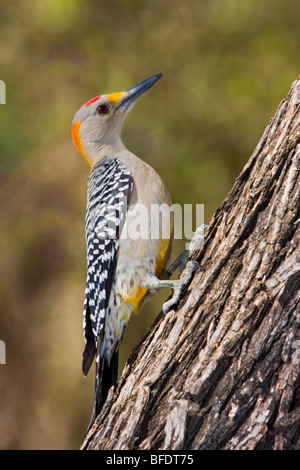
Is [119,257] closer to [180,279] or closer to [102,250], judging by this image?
[102,250]

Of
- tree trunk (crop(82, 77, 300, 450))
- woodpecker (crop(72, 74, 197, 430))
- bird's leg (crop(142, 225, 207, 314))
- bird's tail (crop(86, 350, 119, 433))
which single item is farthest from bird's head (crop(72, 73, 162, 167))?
tree trunk (crop(82, 77, 300, 450))

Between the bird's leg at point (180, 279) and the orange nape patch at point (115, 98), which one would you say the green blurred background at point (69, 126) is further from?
the bird's leg at point (180, 279)

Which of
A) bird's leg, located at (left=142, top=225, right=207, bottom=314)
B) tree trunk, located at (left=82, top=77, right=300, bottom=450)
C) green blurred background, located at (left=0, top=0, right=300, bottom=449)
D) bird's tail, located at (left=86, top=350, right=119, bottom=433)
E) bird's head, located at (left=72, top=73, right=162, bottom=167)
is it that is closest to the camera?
tree trunk, located at (left=82, top=77, right=300, bottom=450)

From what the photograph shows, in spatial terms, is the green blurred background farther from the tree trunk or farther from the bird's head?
the tree trunk

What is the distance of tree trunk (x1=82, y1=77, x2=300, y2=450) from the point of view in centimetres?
260

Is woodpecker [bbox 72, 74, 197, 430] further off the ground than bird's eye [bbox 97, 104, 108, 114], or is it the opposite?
bird's eye [bbox 97, 104, 108, 114]

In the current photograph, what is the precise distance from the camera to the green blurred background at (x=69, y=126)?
6559mm

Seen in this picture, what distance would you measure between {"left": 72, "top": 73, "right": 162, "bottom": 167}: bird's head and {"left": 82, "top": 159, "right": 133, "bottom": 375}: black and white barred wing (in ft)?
1.99

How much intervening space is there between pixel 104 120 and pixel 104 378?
7.25ft

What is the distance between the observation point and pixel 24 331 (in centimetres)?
685

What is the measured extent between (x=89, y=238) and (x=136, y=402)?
172 centimetres

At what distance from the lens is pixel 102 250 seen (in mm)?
4113

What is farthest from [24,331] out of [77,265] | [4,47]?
[4,47]
